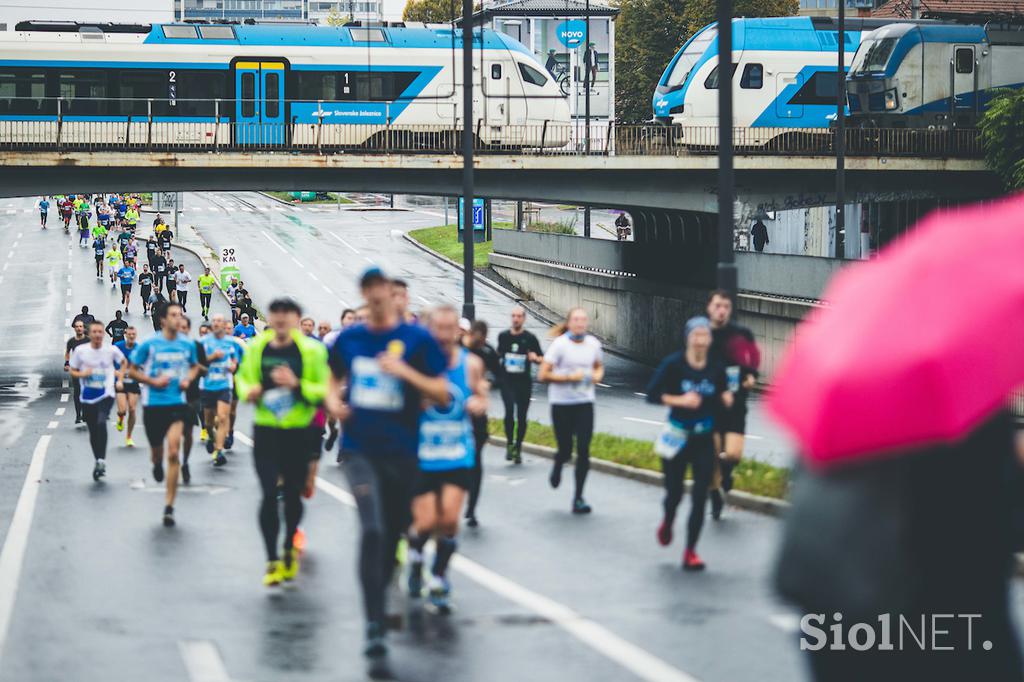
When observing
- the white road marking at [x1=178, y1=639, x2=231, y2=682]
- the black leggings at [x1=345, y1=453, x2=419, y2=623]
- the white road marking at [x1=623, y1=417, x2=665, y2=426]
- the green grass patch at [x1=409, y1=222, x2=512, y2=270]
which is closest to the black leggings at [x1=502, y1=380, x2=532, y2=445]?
the white road marking at [x1=178, y1=639, x2=231, y2=682]

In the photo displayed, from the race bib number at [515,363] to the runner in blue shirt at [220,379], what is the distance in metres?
3.19

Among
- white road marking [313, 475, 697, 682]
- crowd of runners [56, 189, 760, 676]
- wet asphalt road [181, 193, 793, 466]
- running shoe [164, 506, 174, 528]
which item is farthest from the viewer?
wet asphalt road [181, 193, 793, 466]

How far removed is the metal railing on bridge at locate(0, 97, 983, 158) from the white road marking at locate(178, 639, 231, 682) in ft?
103

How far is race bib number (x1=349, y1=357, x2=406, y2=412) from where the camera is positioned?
8883mm

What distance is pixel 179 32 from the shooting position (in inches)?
1686

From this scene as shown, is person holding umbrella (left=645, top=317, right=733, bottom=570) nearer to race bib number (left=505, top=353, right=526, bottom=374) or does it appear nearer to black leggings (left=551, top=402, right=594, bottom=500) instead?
black leggings (left=551, top=402, right=594, bottom=500)

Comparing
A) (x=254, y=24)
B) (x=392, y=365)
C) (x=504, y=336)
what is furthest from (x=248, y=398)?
(x=254, y=24)

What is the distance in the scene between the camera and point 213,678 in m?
8.48

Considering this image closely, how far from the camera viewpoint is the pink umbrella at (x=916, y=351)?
2.50 m

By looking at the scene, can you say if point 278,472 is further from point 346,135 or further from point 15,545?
point 346,135

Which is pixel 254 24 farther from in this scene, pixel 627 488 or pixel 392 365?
pixel 392 365

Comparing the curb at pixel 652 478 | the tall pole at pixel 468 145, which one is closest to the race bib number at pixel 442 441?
the curb at pixel 652 478

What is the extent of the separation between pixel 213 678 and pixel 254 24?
1489 inches

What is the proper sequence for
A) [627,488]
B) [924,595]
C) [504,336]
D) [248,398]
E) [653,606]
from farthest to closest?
1. [504,336]
2. [627,488]
3. [248,398]
4. [653,606]
5. [924,595]
